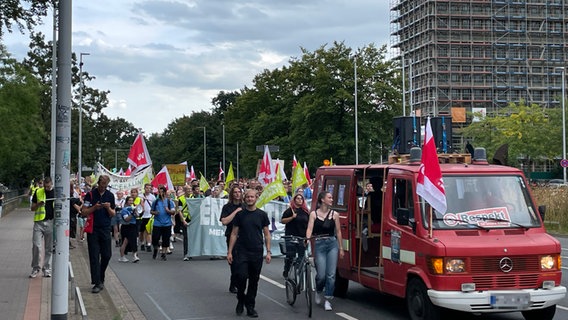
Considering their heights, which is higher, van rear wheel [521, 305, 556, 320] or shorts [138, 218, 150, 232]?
shorts [138, 218, 150, 232]

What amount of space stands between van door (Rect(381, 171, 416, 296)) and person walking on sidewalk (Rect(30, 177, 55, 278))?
679 cm

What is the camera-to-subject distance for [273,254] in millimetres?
19375

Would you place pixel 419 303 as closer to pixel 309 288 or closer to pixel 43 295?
pixel 309 288

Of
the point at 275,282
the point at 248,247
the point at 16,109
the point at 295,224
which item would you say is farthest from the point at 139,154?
the point at 16,109

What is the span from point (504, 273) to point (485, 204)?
1.05 m

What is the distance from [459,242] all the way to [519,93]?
95569mm

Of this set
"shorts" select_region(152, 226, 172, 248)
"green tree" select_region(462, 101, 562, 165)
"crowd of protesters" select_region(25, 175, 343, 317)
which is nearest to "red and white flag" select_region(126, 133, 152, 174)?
"crowd of protesters" select_region(25, 175, 343, 317)

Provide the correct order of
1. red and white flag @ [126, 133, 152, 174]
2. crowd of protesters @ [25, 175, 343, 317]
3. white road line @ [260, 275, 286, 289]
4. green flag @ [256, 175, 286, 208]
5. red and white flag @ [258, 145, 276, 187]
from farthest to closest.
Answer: red and white flag @ [258, 145, 276, 187] → red and white flag @ [126, 133, 152, 174] → green flag @ [256, 175, 286, 208] → white road line @ [260, 275, 286, 289] → crowd of protesters @ [25, 175, 343, 317]

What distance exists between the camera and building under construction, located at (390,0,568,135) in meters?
97.6

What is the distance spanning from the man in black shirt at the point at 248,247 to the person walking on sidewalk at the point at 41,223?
5.17 meters

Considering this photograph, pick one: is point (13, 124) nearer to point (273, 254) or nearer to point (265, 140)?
point (273, 254)

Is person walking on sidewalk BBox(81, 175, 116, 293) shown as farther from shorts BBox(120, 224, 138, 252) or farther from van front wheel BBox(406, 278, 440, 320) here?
van front wheel BBox(406, 278, 440, 320)

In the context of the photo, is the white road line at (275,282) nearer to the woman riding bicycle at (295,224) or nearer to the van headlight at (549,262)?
the woman riding bicycle at (295,224)

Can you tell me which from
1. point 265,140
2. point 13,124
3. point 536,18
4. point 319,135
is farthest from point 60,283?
point 536,18
